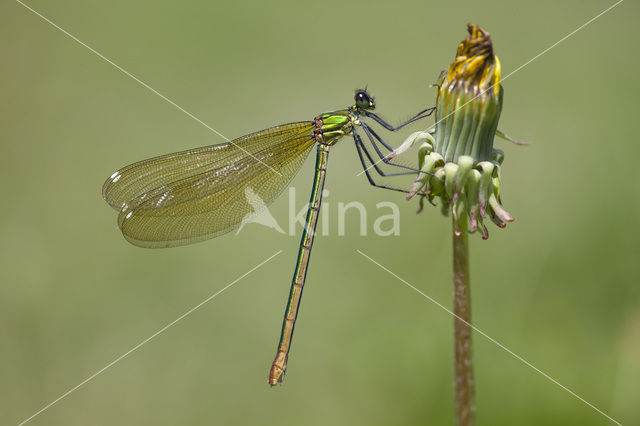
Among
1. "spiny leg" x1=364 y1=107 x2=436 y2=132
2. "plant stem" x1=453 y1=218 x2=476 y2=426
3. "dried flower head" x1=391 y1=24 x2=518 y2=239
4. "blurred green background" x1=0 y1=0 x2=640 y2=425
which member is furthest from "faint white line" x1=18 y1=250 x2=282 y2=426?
"plant stem" x1=453 y1=218 x2=476 y2=426

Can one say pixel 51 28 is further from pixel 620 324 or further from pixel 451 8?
pixel 620 324

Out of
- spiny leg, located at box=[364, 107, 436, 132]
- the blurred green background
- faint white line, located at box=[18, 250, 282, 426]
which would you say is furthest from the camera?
faint white line, located at box=[18, 250, 282, 426]

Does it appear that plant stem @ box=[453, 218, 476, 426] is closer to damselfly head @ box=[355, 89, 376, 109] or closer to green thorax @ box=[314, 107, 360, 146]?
damselfly head @ box=[355, 89, 376, 109]

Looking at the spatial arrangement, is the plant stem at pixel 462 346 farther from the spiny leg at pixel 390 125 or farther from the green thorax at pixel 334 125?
the green thorax at pixel 334 125

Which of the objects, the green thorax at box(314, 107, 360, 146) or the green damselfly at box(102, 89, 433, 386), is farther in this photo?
the green thorax at box(314, 107, 360, 146)

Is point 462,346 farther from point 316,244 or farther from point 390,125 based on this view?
point 316,244

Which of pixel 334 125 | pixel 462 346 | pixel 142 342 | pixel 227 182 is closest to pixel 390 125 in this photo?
pixel 334 125

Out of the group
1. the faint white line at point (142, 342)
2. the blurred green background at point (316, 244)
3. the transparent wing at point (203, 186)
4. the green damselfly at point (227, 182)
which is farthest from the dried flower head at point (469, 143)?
the faint white line at point (142, 342)
